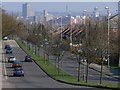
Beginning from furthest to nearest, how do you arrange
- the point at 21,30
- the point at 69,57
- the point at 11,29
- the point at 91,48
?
the point at 21,30 < the point at 11,29 < the point at 69,57 < the point at 91,48

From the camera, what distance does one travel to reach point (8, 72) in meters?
50.9

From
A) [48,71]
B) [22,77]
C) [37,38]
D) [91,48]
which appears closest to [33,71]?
[48,71]

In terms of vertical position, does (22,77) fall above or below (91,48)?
below

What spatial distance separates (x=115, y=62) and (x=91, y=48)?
826 inches

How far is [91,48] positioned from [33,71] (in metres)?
11.9

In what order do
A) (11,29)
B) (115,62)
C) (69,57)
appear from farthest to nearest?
(11,29)
(69,57)
(115,62)

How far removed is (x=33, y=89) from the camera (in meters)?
32.3

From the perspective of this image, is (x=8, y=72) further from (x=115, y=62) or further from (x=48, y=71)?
(x=115, y=62)

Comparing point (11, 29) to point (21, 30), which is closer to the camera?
point (11, 29)

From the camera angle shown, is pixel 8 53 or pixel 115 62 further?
pixel 8 53

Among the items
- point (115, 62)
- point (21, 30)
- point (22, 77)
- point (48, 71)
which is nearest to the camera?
point (22, 77)

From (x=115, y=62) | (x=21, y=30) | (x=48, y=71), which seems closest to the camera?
(x=48, y=71)

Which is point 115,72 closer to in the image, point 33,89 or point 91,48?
point 91,48

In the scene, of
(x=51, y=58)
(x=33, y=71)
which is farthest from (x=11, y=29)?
(x=33, y=71)
